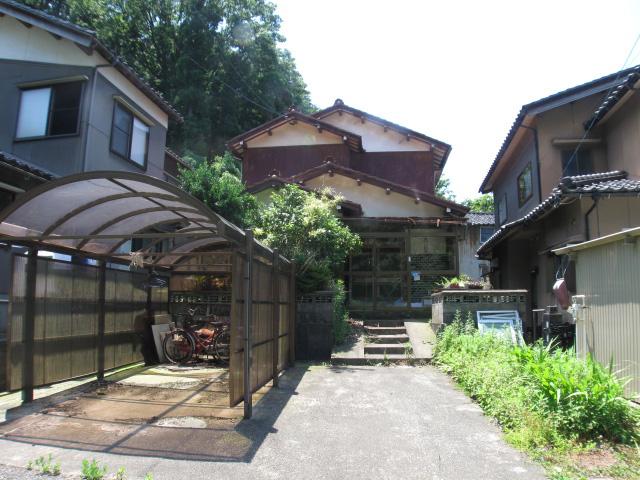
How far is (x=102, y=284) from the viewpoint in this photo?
Result: 7.66 metres

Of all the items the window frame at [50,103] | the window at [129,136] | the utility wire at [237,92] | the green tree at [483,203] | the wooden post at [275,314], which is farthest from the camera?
the green tree at [483,203]

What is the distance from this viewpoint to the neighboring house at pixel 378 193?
14.6 m

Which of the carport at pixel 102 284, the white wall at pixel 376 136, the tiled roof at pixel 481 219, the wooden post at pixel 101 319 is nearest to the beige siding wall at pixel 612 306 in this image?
the carport at pixel 102 284

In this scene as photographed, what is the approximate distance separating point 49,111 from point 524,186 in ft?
44.9

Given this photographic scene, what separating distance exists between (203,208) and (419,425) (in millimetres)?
3531

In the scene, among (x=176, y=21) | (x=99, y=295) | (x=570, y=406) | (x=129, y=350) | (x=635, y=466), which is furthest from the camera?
(x=176, y=21)

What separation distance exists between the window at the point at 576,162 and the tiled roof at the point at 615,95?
26.9 inches

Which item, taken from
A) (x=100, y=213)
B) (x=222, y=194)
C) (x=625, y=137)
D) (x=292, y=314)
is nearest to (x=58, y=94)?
(x=222, y=194)

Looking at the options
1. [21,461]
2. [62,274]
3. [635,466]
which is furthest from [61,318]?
[635,466]

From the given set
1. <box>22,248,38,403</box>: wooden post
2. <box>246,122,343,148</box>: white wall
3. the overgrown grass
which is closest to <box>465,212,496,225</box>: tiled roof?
<box>246,122,343,148</box>: white wall

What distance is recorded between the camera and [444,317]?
33.6ft

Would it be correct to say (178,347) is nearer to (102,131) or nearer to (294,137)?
(102,131)

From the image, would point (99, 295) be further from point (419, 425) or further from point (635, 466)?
point (635, 466)

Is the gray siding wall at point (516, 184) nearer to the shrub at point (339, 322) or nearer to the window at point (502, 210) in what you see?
the window at point (502, 210)
